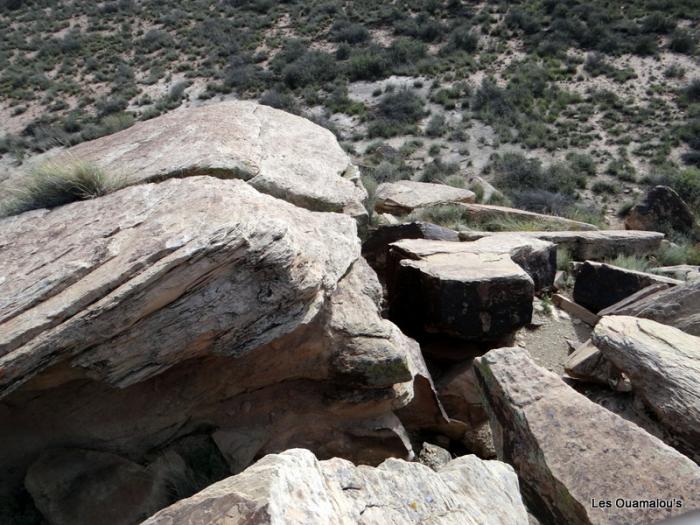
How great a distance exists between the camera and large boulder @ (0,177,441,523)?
300 cm

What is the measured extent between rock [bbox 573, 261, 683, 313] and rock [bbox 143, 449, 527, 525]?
14.3 feet

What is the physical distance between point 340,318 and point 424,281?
163 centimetres

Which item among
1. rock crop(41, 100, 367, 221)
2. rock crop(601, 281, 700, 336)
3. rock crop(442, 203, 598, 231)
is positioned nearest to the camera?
rock crop(41, 100, 367, 221)

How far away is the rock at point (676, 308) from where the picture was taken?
5.30 m

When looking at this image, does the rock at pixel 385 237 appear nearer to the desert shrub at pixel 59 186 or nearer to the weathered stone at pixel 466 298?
the weathered stone at pixel 466 298

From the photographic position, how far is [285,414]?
13.6 ft

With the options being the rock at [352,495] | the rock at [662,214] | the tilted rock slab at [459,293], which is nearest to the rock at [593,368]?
the tilted rock slab at [459,293]

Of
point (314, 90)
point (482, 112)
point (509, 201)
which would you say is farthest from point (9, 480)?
point (314, 90)

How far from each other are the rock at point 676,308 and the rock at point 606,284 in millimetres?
768

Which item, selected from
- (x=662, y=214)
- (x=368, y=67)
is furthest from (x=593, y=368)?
(x=368, y=67)

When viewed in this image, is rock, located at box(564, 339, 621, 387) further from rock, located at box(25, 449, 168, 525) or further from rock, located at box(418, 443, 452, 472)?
rock, located at box(25, 449, 168, 525)

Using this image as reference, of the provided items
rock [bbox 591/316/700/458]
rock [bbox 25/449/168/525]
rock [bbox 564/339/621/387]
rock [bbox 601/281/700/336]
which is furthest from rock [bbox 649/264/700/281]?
rock [bbox 25/449/168/525]

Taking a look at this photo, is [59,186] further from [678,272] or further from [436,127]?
[436,127]

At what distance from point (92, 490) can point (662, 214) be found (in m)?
11.2
